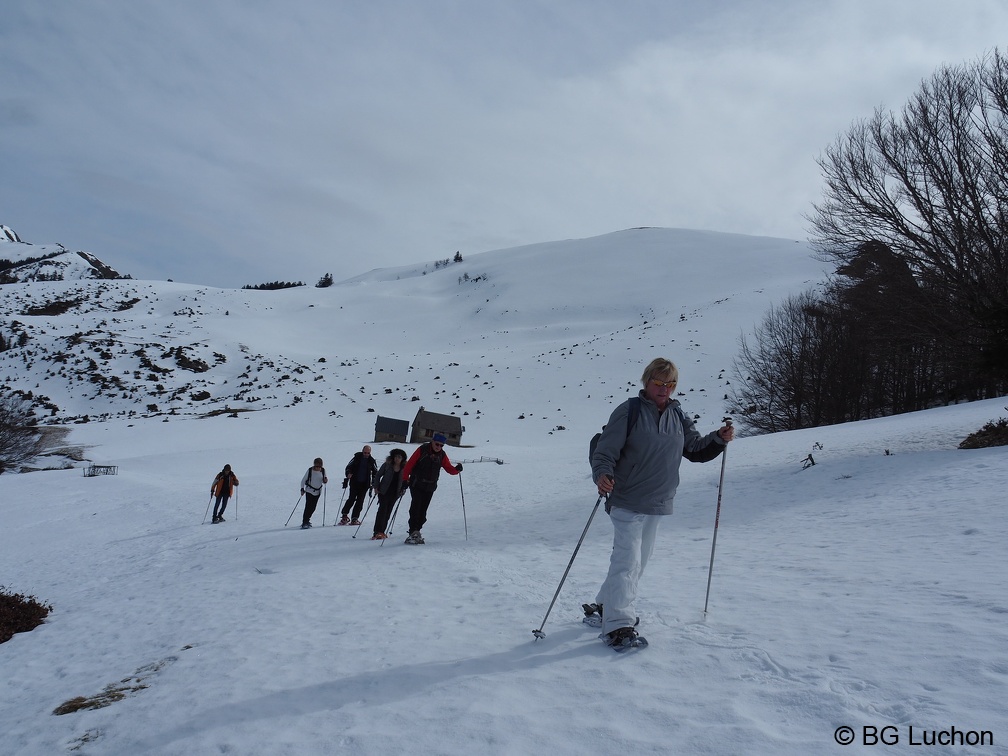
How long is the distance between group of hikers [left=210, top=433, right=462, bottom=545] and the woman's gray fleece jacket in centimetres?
554

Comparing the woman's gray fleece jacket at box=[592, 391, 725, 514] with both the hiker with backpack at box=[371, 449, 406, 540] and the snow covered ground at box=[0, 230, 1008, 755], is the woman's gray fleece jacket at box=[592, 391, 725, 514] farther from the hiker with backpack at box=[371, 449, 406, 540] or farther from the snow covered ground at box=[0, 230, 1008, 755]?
the hiker with backpack at box=[371, 449, 406, 540]

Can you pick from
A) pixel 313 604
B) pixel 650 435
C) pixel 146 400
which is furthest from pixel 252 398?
pixel 650 435

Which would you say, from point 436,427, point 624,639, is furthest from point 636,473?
point 436,427

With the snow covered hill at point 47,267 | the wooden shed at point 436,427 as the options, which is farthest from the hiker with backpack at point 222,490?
the snow covered hill at point 47,267

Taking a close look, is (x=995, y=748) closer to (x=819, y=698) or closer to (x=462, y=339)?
(x=819, y=698)

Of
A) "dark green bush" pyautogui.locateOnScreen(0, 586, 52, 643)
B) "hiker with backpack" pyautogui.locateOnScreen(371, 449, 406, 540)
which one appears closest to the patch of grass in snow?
"dark green bush" pyautogui.locateOnScreen(0, 586, 52, 643)

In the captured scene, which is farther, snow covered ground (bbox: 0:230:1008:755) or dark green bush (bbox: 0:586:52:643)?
dark green bush (bbox: 0:586:52:643)

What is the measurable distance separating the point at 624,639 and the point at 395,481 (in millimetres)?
8184

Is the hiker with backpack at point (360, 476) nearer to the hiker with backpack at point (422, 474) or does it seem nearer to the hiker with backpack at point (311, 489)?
the hiker with backpack at point (311, 489)

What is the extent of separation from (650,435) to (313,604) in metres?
4.76

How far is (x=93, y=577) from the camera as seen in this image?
1158 cm

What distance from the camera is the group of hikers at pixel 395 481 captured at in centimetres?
1099

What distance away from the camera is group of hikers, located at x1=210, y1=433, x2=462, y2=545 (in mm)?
10992

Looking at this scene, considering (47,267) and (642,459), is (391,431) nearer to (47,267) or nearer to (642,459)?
(642,459)
